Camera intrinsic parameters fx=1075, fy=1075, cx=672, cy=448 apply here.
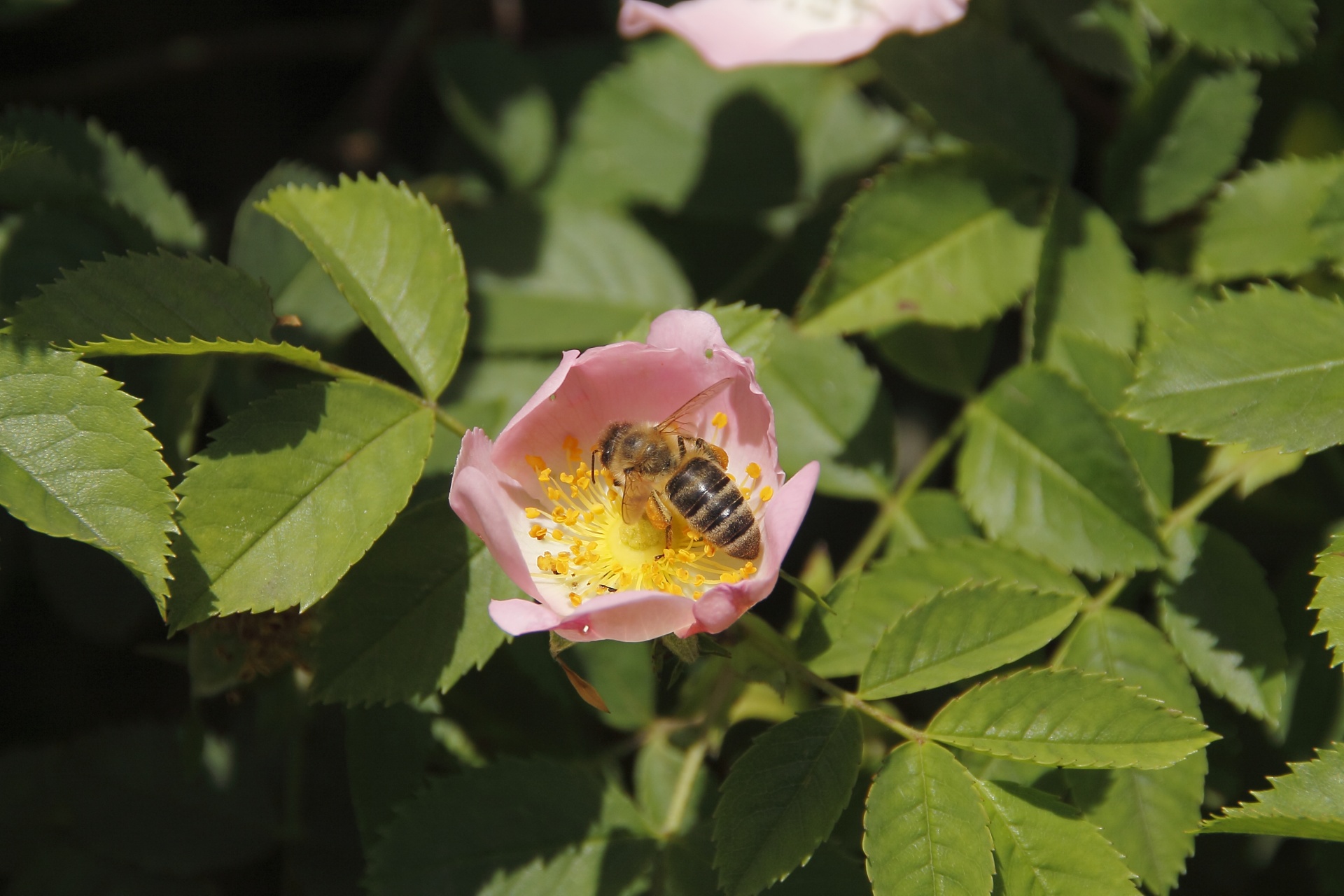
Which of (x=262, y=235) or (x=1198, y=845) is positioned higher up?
(x=262, y=235)

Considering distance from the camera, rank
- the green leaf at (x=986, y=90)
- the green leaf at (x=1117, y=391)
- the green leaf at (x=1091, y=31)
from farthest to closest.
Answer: the green leaf at (x=1091, y=31) < the green leaf at (x=986, y=90) < the green leaf at (x=1117, y=391)

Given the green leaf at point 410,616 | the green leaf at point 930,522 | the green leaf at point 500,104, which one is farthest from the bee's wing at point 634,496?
the green leaf at point 500,104

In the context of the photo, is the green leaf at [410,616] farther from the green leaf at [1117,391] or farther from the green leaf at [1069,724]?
the green leaf at [1117,391]

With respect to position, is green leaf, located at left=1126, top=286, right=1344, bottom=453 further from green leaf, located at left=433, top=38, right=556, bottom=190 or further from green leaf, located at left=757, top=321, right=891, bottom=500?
green leaf, located at left=433, top=38, right=556, bottom=190

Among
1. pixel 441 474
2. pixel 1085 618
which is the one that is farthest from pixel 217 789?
pixel 1085 618

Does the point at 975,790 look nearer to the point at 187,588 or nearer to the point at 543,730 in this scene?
the point at 543,730
